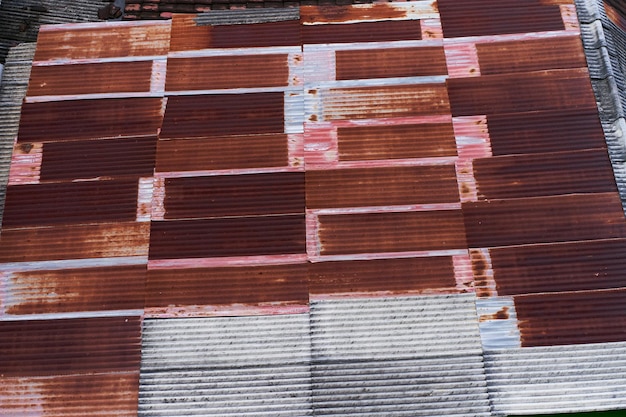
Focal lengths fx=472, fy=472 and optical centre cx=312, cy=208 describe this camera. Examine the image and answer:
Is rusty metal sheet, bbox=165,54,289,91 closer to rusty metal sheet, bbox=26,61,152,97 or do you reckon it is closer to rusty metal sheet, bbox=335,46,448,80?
rusty metal sheet, bbox=26,61,152,97

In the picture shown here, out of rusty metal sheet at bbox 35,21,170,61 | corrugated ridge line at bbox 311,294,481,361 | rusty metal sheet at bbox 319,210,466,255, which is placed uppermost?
rusty metal sheet at bbox 35,21,170,61

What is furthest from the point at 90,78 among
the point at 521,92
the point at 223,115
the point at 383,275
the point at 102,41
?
the point at 521,92

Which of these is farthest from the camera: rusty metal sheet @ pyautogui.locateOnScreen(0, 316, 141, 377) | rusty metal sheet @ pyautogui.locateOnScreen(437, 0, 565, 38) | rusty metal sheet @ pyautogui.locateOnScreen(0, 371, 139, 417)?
rusty metal sheet @ pyautogui.locateOnScreen(437, 0, 565, 38)

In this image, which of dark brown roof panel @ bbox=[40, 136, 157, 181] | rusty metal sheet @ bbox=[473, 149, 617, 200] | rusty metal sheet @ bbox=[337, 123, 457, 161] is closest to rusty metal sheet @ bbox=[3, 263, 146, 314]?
dark brown roof panel @ bbox=[40, 136, 157, 181]

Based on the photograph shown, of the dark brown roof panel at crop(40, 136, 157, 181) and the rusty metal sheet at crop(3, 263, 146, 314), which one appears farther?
the dark brown roof panel at crop(40, 136, 157, 181)

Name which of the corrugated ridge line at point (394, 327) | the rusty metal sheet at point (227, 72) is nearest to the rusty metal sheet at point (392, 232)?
the corrugated ridge line at point (394, 327)
